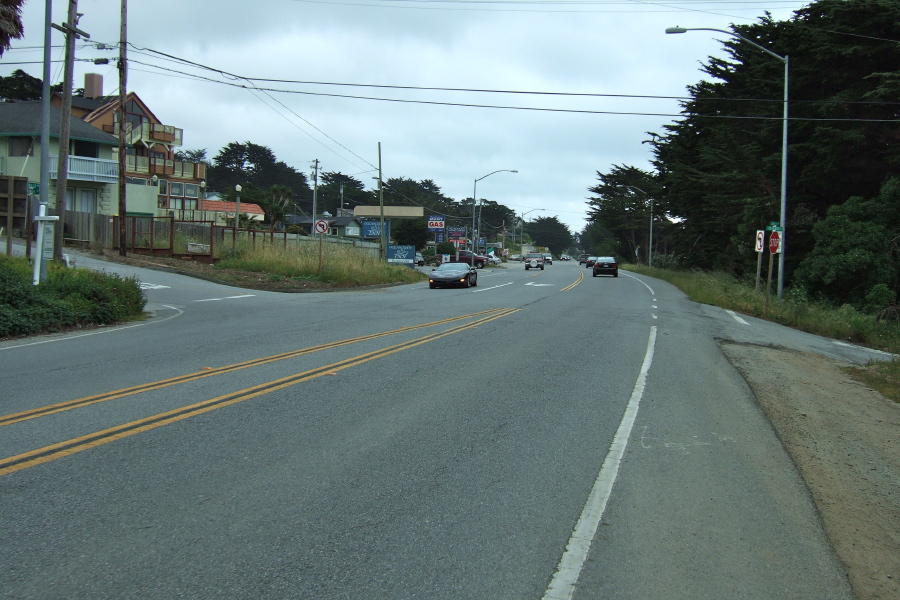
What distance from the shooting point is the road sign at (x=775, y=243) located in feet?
83.3

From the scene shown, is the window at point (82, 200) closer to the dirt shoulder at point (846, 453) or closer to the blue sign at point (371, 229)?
the blue sign at point (371, 229)

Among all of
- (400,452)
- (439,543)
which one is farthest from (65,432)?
(439,543)

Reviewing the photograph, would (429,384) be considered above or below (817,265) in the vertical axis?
below

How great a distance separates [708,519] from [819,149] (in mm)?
28690

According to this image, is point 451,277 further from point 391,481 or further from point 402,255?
point 391,481

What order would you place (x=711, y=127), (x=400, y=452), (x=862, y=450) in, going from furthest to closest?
1. (x=711, y=127)
2. (x=862, y=450)
3. (x=400, y=452)

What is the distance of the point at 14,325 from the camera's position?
14.1 metres

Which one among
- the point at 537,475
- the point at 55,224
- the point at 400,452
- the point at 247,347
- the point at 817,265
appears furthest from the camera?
the point at 817,265

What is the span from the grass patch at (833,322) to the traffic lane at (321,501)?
6081mm

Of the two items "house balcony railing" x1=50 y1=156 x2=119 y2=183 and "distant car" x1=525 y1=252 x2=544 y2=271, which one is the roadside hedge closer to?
"house balcony railing" x1=50 y1=156 x2=119 y2=183

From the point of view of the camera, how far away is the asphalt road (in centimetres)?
405

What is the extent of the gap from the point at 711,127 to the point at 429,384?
38.7 metres

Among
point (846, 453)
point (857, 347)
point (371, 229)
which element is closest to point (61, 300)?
point (846, 453)

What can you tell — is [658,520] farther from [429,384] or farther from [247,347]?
[247,347]
